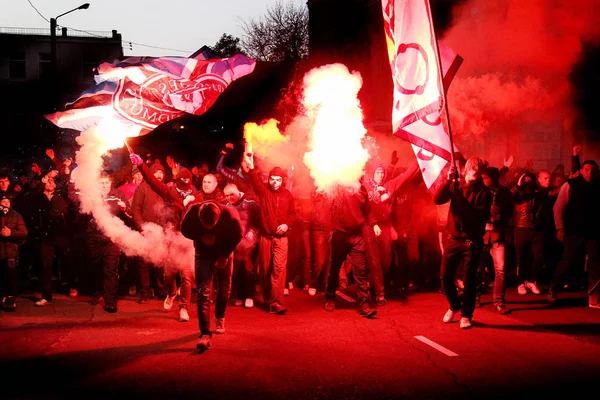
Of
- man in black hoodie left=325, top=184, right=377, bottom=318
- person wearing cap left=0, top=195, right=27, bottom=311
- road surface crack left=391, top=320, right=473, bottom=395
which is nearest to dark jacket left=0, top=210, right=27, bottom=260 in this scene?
person wearing cap left=0, top=195, right=27, bottom=311

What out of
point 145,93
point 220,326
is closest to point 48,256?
point 145,93

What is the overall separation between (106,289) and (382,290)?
443cm

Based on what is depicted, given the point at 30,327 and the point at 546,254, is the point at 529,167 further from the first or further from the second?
the point at 30,327

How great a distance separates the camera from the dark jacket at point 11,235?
10391mm

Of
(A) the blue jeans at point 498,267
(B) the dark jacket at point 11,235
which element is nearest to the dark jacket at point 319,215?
(A) the blue jeans at point 498,267

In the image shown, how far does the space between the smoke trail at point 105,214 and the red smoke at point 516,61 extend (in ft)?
23.8

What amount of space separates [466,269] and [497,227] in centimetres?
134

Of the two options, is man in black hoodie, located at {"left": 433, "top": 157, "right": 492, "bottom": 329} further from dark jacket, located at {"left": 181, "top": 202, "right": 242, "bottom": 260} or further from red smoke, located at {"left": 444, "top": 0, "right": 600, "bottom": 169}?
red smoke, located at {"left": 444, "top": 0, "right": 600, "bottom": 169}

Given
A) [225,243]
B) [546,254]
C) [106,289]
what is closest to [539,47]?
[546,254]

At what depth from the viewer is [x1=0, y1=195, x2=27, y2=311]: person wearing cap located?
33.9ft

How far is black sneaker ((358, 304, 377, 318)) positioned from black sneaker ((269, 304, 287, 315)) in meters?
1.18

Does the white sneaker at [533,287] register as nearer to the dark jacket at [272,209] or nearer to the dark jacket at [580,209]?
the dark jacket at [580,209]

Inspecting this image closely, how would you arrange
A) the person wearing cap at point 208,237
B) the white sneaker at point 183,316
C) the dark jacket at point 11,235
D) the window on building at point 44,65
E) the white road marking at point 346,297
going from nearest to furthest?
the person wearing cap at point 208,237, the white sneaker at point 183,316, the dark jacket at point 11,235, the white road marking at point 346,297, the window on building at point 44,65

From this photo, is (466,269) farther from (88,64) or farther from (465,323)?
(88,64)
